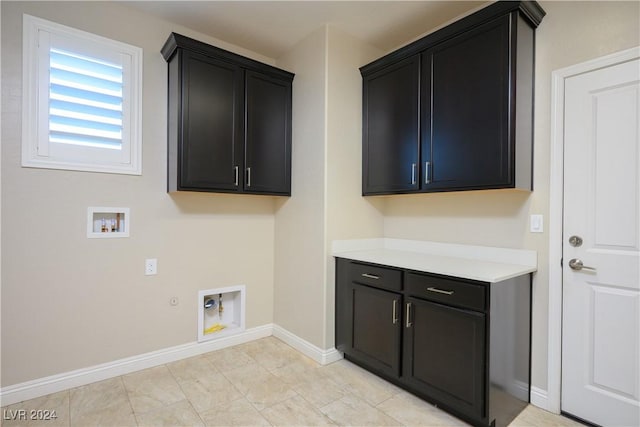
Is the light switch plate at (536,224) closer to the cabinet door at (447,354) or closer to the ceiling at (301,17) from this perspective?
the cabinet door at (447,354)

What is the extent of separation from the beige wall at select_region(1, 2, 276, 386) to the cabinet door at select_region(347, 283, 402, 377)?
1.20 m

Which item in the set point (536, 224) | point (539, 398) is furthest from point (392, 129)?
point (539, 398)

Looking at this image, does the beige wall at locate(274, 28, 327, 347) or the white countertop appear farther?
the beige wall at locate(274, 28, 327, 347)

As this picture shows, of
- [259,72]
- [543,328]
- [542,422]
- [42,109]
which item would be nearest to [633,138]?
[543,328]

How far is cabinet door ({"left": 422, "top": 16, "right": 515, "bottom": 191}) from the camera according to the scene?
76.1 inches

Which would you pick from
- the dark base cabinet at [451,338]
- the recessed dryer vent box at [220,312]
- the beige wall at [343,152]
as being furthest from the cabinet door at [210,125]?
the dark base cabinet at [451,338]

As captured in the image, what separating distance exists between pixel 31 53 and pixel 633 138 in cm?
358

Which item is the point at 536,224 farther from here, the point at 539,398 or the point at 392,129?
the point at 392,129

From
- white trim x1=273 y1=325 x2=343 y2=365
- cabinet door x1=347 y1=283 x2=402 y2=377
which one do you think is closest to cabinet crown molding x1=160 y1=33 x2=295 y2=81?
cabinet door x1=347 y1=283 x2=402 y2=377

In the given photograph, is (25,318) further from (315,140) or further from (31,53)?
(315,140)

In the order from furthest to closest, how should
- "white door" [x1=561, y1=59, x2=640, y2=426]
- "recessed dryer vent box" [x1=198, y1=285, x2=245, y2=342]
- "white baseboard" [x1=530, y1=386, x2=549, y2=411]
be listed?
"recessed dryer vent box" [x1=198, y1=285, x2=245, y2=342] < "white baseboard" [x1=530, y1=386, x2=549, y2=411] < "white door" [x1=561, y1=59, x2=640, y2=426]

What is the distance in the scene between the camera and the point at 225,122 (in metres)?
2.60

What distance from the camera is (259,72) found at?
9.04 ft

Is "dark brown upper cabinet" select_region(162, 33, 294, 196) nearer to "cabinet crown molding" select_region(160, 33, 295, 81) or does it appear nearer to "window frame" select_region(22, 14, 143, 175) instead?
"cabinet crown molding" select_region(160, 33, 295, 81)
